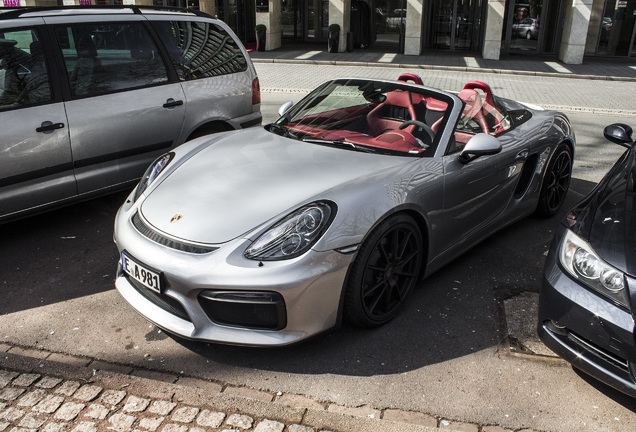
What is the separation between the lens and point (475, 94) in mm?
4715

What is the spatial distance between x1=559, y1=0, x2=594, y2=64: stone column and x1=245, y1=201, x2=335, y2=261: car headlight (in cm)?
1814

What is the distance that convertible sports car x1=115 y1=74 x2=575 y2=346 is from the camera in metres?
2.98

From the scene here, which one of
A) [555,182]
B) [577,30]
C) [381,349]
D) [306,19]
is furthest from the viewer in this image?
[306,19]

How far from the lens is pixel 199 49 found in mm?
5734

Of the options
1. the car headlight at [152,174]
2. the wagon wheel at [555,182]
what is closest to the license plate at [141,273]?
the car headlight at [152,174]

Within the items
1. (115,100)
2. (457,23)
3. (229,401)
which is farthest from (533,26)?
(229,401)

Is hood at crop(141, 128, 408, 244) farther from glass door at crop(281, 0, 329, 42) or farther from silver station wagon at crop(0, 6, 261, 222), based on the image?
glass door at crop(281, 0, 329, 42)

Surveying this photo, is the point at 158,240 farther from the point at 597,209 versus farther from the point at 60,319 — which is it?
the point at 597,209

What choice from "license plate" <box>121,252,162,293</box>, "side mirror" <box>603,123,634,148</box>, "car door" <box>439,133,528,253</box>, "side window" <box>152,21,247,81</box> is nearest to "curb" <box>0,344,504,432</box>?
"license plate" <box>121,252,162,293</box>

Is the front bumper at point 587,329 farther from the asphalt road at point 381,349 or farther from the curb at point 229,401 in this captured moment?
the curb at point 229,401

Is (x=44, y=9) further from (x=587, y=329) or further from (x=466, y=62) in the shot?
(x=466, y=62)

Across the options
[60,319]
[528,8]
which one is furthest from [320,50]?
[60,319]

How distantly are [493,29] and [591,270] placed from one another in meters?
18.2

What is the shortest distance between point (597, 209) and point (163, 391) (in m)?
2.58
